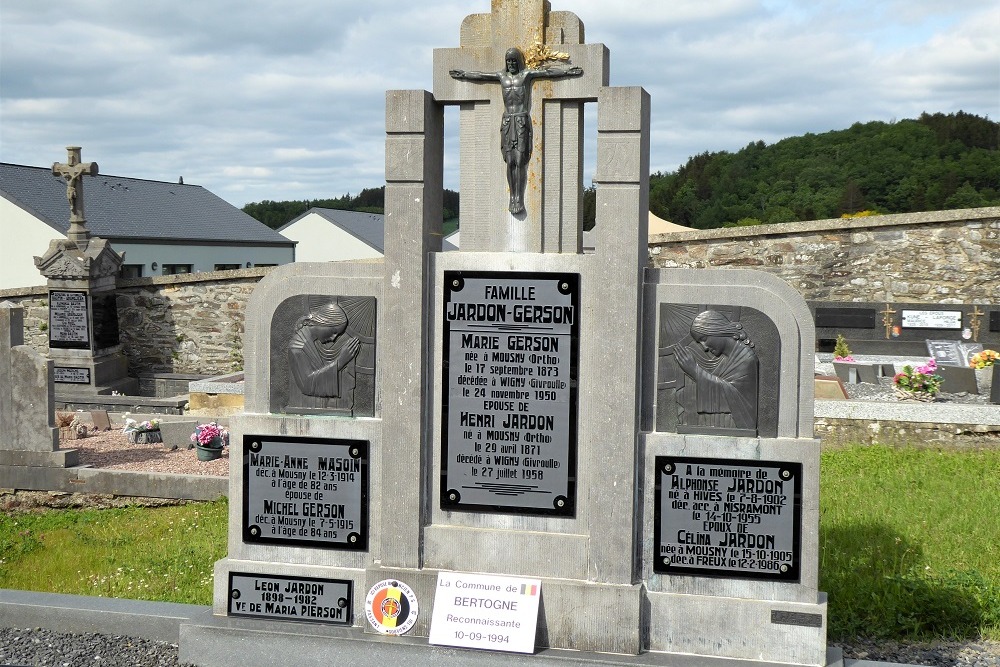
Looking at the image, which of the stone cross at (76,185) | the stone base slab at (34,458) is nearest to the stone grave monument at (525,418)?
the stone base slab at (34,458)

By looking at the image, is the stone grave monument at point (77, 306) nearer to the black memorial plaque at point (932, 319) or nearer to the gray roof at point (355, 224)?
the black memorial plaque at point (932, 319)

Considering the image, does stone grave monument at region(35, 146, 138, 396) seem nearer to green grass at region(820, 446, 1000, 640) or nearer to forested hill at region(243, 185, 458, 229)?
green grass at region(820, 446, 1000, 640)

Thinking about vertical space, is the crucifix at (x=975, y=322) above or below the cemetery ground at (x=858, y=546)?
above

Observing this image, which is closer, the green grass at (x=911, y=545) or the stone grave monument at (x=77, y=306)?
the green grass at (x=911, y=545)

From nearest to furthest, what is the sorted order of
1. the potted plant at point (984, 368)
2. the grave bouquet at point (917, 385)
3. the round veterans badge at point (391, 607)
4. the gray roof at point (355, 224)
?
the round veterans badge at point (391, 607) → the grave bouquet at point (917, 385) → the potted plant at point (984, 368) → the gray roof at point (355, 224)

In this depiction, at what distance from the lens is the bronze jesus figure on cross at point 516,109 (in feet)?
16.7

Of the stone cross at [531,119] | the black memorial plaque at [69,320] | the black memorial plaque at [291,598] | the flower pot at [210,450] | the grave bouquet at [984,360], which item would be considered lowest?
the black memorial plaque at [291,598]

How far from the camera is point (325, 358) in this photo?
5.32 meters

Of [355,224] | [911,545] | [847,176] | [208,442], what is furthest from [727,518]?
[847,176]

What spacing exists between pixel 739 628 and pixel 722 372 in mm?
1310

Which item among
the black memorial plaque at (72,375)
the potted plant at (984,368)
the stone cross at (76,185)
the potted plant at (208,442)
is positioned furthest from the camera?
the stone cross at (76,185)

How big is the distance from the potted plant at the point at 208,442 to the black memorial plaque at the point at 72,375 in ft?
26.4

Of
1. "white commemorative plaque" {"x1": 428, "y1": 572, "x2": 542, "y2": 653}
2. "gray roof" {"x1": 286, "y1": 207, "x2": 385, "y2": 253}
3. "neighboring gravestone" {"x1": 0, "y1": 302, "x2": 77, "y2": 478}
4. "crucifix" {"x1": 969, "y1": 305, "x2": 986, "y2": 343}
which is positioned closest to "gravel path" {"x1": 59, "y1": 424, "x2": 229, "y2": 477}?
"neighboring gravestone" {"x1": 0, "y1": 302, "x2": 77, "y2": 478}

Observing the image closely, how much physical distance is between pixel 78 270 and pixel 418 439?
14674 mm
